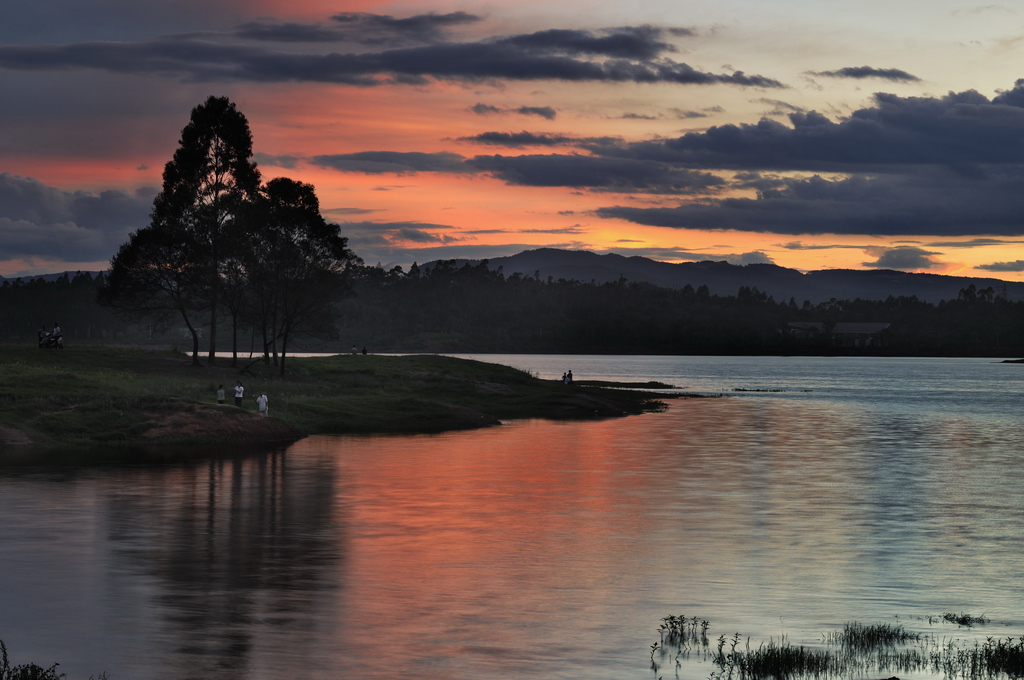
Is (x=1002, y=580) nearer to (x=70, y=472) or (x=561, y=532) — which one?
(x=561, y=532)

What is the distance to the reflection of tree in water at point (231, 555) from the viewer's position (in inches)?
762

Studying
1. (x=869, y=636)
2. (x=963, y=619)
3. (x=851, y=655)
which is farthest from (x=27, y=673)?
(x=963, y=619)

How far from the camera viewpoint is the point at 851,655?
19.2 meters

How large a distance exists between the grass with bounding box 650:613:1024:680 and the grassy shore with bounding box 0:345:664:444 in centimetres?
4640

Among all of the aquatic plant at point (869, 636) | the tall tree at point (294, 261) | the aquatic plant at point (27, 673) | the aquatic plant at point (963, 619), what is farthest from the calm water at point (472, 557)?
the tall tree at point (294, 261)

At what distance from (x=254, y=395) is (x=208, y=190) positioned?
101 feet

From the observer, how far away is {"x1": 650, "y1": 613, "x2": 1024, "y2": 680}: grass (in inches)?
702

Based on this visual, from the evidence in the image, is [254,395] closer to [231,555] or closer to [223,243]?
[223,243]

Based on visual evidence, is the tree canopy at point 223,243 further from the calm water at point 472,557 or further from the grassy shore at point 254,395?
the calm water at point 472,557

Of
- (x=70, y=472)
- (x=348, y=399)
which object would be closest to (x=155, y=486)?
(x=70, y=472)

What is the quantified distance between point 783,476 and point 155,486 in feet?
101

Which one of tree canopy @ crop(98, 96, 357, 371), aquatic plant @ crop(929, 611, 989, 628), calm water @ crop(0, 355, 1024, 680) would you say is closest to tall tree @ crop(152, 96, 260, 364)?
tree canopy @ crop(98, 96, 357, 371)

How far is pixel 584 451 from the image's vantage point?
6291 centimetres

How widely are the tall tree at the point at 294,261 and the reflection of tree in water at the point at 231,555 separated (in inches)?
2128
